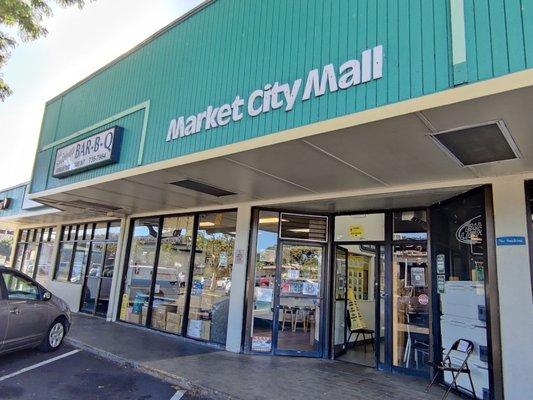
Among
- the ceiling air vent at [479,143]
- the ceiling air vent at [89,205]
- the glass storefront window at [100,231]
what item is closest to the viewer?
the ceiling air vent at [479,143]

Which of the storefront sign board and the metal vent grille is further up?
the metal vent grille

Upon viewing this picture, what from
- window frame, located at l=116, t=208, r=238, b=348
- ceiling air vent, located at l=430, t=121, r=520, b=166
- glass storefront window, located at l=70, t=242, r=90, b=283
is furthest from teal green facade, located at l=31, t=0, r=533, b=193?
glass storefront window, located at l=70, t=242, r=90, b=283

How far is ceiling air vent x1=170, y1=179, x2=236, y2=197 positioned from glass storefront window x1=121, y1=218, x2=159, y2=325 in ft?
11.8

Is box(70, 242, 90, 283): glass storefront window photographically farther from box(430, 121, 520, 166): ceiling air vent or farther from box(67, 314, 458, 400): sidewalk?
box(430, 121, 520, 166): ceiling air vent

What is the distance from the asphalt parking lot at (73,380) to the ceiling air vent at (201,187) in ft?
10.3

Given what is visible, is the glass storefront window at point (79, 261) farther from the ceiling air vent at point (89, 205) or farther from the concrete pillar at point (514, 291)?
the concrete pillar at point (514, 291)

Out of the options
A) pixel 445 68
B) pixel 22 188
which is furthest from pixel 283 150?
pixel 22 188

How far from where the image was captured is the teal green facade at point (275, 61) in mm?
3777

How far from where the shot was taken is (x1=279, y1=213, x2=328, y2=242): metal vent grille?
813 centimetres


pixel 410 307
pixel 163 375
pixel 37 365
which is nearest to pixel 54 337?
pixel 37 365

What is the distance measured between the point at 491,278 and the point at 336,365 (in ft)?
10.4

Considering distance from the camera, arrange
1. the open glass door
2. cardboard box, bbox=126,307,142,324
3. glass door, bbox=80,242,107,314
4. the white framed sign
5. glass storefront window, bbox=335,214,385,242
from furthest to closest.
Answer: glass door, bbox=80,242,107,314
cardboard box, bbox=126,307,142,324
the white framed sign
the open glass door
glass storefront window, bbox=335,214,385,242

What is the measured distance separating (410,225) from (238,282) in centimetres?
342

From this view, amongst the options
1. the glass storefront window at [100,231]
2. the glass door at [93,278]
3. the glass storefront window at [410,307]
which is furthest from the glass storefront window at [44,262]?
the glass storefront window at [410,307]
